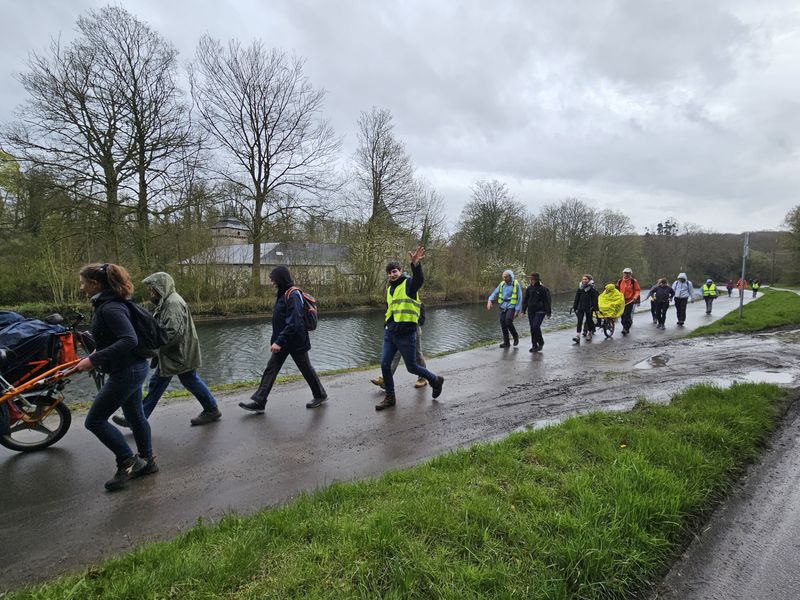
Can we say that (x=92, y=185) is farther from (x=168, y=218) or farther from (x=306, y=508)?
(x=306, y=508)

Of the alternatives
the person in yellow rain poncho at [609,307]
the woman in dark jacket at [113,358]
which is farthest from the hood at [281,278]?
the person in yellow rain poncho at [609,307]

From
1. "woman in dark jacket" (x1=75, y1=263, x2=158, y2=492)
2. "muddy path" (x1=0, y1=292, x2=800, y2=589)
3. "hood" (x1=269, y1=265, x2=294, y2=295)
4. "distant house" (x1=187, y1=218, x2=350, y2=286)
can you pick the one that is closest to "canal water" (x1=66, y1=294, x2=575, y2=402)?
"distant house" (x1=187, y1=218, x2=350, y2=286)

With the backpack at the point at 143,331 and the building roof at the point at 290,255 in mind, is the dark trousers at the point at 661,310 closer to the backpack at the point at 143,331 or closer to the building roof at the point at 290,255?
the backpack at the point at 143,331

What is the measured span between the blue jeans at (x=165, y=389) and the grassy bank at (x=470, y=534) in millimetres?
2529

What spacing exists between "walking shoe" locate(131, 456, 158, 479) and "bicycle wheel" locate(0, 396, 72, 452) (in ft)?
4.71

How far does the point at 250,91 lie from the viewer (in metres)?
27.3

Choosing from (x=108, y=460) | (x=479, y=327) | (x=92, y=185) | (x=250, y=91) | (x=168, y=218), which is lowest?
(x=479, y=327)

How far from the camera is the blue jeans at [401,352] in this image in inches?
220

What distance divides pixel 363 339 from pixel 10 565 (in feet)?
52.2

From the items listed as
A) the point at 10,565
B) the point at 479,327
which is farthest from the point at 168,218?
the point at 10,565

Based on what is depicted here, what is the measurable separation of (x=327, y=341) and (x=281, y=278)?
12930 millimetres

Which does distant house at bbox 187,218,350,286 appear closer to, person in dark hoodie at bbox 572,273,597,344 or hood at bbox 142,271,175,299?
person in dark hoodie at bbox 572,273,597,344

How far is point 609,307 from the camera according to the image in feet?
39.8

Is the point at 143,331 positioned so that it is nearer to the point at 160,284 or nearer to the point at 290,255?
the point at 160,284
